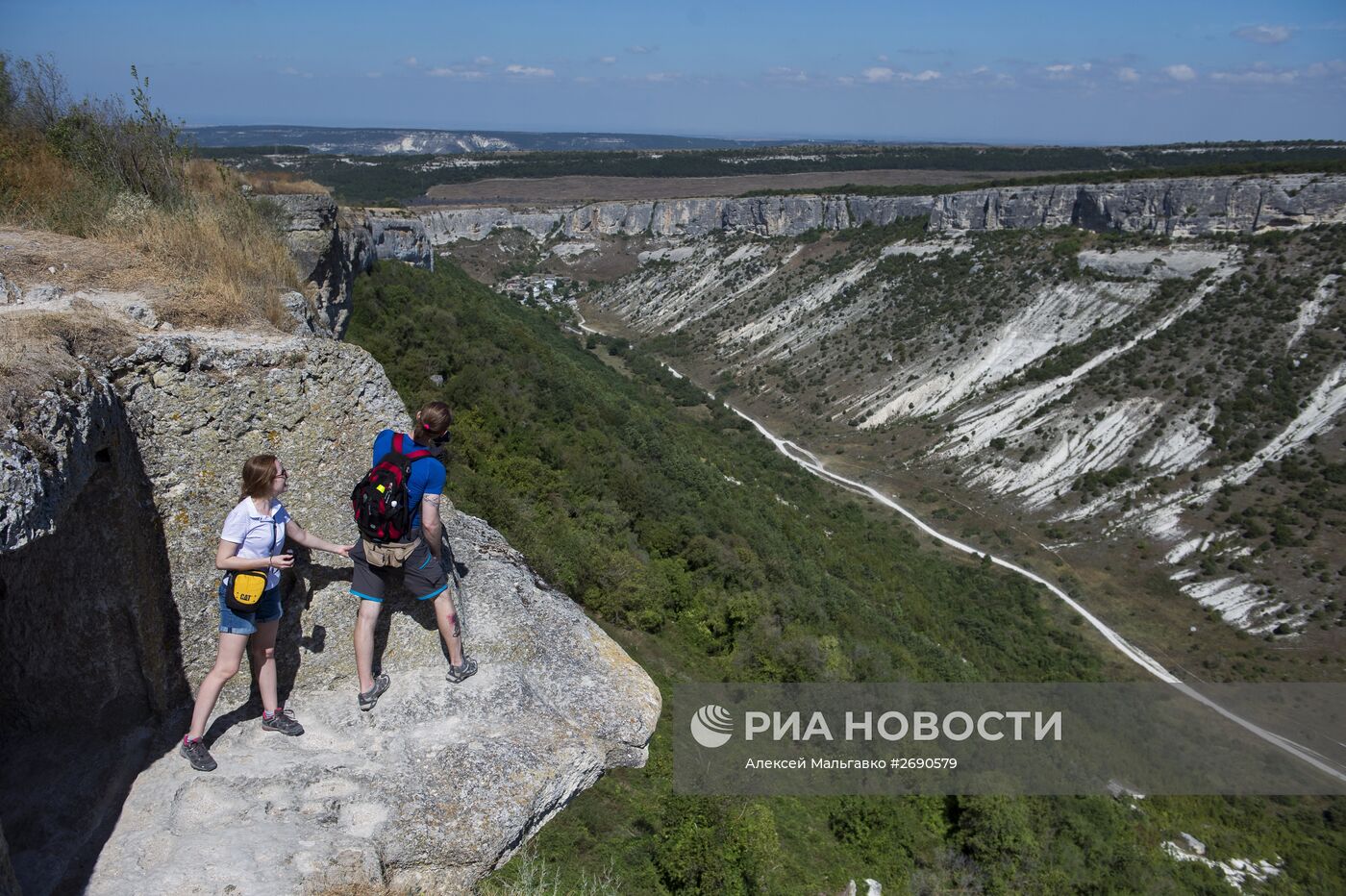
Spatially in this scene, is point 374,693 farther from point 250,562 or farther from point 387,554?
point 250,562

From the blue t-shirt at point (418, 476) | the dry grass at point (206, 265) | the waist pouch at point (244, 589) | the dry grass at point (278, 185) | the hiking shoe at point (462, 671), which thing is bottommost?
the hiking shoe at point (462, 671)

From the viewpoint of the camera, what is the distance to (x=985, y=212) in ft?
205

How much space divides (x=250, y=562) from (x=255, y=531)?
184 mm

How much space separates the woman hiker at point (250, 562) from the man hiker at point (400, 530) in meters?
0.44

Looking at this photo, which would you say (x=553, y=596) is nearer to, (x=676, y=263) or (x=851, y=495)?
(x=851, y=495)

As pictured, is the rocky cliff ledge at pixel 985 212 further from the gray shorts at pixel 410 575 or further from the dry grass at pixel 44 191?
the gray shorts at pixel 410 575

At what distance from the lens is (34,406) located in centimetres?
383

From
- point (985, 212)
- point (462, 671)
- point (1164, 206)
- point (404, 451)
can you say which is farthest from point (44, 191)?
point (985, 212)

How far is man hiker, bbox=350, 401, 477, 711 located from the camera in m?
4.66

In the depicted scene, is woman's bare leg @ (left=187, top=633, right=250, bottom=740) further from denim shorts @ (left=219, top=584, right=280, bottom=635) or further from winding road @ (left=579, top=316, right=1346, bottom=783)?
winding road @ (left=579, top=316, right=1346, bottom=783)

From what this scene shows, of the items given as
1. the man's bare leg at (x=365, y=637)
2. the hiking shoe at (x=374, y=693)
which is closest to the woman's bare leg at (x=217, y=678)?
the man's bare leg at (x=365, y=637)

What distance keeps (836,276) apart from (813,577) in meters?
51.5

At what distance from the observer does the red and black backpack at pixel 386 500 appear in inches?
183

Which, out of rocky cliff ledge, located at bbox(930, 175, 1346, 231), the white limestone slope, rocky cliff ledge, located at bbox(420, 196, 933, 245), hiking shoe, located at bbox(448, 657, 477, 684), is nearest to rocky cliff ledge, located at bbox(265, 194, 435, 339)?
hiking shoe, located at bbox(448, 657, 477, 684)
